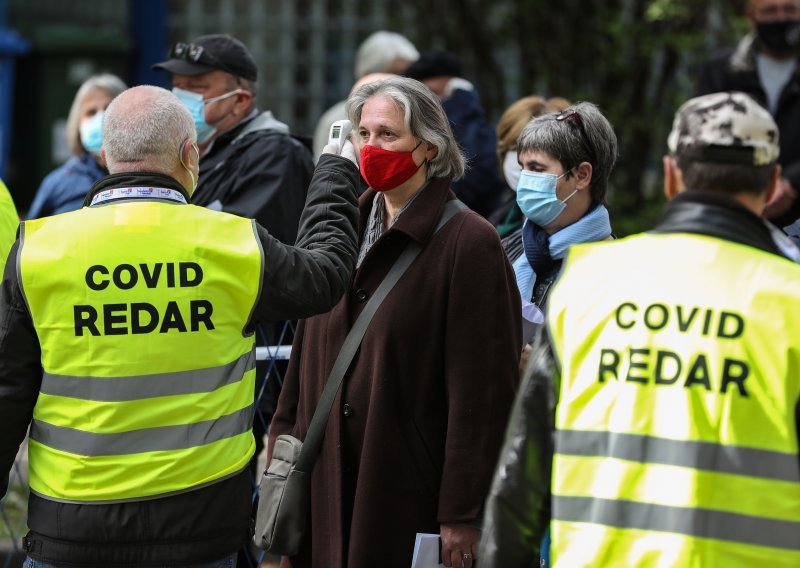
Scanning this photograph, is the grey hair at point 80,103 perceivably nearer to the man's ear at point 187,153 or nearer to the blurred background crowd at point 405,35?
the blurred background crowd at point 405,35

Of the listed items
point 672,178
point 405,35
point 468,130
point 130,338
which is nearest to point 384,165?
point 130,338

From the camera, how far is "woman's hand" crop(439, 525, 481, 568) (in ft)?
10.9

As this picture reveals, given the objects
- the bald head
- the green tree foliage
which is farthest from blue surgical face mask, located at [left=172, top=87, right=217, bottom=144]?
the green tree foliage

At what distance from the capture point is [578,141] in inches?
157

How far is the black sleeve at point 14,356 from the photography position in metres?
2.94

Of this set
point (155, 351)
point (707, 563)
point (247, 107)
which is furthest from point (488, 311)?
point (247, 107)

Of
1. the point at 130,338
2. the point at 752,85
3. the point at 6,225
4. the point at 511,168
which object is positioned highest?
the point at 752,85

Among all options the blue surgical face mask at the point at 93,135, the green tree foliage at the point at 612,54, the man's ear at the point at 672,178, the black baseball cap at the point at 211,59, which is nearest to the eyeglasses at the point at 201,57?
the black baseball cap at the point at 211,59

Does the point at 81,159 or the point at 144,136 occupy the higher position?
the point at 144,136

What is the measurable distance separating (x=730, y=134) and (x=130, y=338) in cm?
145

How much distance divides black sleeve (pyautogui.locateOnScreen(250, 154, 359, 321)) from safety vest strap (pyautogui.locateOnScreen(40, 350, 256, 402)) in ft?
0.77

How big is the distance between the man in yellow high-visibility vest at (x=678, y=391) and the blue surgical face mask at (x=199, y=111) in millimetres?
2652

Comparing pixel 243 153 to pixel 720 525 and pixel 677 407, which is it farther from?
pixel 720 525

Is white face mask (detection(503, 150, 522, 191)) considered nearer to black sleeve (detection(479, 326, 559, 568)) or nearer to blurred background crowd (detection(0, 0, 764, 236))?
black sleeve (detection(479, 326, 559, 568))
